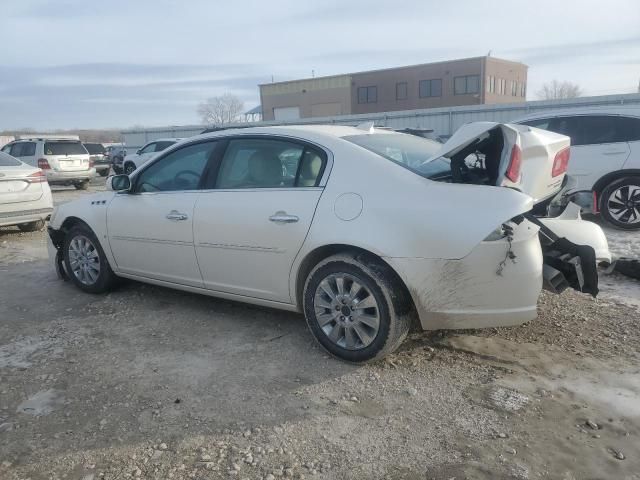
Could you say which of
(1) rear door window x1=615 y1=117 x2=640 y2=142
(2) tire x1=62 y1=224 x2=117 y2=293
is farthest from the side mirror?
(1) rear door window x1=615 y1=117 x2=640 y2=142

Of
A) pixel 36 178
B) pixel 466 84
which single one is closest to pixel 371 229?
pixel 36 178

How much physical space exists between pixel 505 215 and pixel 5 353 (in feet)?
11.9

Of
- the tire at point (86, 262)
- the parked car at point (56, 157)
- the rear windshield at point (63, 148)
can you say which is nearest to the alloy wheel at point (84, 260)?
the tire at point (86, 262)

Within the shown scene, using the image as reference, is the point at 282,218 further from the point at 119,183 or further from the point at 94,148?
→ the point at 94,148

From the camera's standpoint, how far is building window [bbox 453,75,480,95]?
169 feet

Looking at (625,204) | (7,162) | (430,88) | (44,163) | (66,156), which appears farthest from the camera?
(430,88)

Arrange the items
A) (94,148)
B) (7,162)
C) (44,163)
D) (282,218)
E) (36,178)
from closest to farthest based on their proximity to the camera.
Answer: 1. (282,218)
2. (36,178)
3. (7,162)
4. (44,163)
5. (94,148)

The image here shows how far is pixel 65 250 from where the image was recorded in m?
5.39

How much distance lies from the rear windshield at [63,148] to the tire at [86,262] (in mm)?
12108

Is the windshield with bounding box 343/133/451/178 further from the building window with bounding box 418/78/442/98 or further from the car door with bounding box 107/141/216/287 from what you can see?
the building window with bounding box 418/78/442/98

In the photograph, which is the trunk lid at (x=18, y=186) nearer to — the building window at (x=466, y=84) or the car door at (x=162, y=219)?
the car door at (x=162, y=219)

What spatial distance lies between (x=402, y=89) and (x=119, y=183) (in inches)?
2109

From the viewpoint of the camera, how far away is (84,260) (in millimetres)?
5230

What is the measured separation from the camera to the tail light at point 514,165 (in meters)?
3.28
